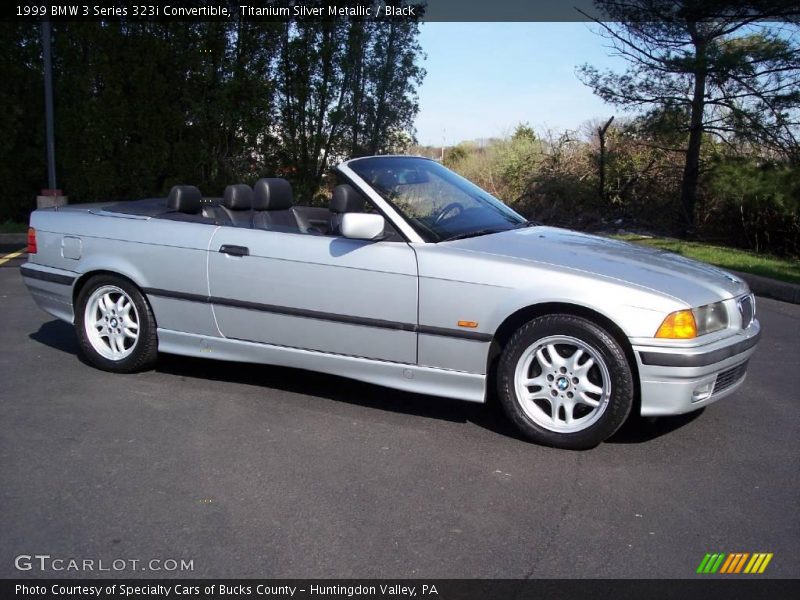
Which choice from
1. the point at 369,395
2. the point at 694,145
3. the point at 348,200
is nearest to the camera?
the point at 348,200

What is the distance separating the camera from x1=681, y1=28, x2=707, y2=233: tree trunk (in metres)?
13.2

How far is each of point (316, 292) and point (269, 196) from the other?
1.12 m

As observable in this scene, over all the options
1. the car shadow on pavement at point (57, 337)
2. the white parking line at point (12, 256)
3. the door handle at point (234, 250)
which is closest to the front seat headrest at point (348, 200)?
the door handle at point (234, 250)

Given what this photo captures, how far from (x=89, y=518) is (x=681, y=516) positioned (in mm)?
2516

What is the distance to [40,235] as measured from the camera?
5.94m

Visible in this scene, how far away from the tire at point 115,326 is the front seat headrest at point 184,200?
65 centimetres

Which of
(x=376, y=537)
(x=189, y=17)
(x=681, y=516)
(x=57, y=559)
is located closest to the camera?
(x=57, y=559)

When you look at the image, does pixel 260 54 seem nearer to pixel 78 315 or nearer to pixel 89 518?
pixel 78 315

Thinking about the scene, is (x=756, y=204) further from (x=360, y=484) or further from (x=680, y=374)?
(x=360, y=484)

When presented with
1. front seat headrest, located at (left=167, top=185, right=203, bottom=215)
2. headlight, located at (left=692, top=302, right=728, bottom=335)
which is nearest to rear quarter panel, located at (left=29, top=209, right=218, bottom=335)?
front seat headrest, located at (left=167, top=185, right=203, bottom=215)

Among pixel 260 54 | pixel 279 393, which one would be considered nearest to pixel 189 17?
pixel 260 54

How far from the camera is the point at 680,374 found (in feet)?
13.4
